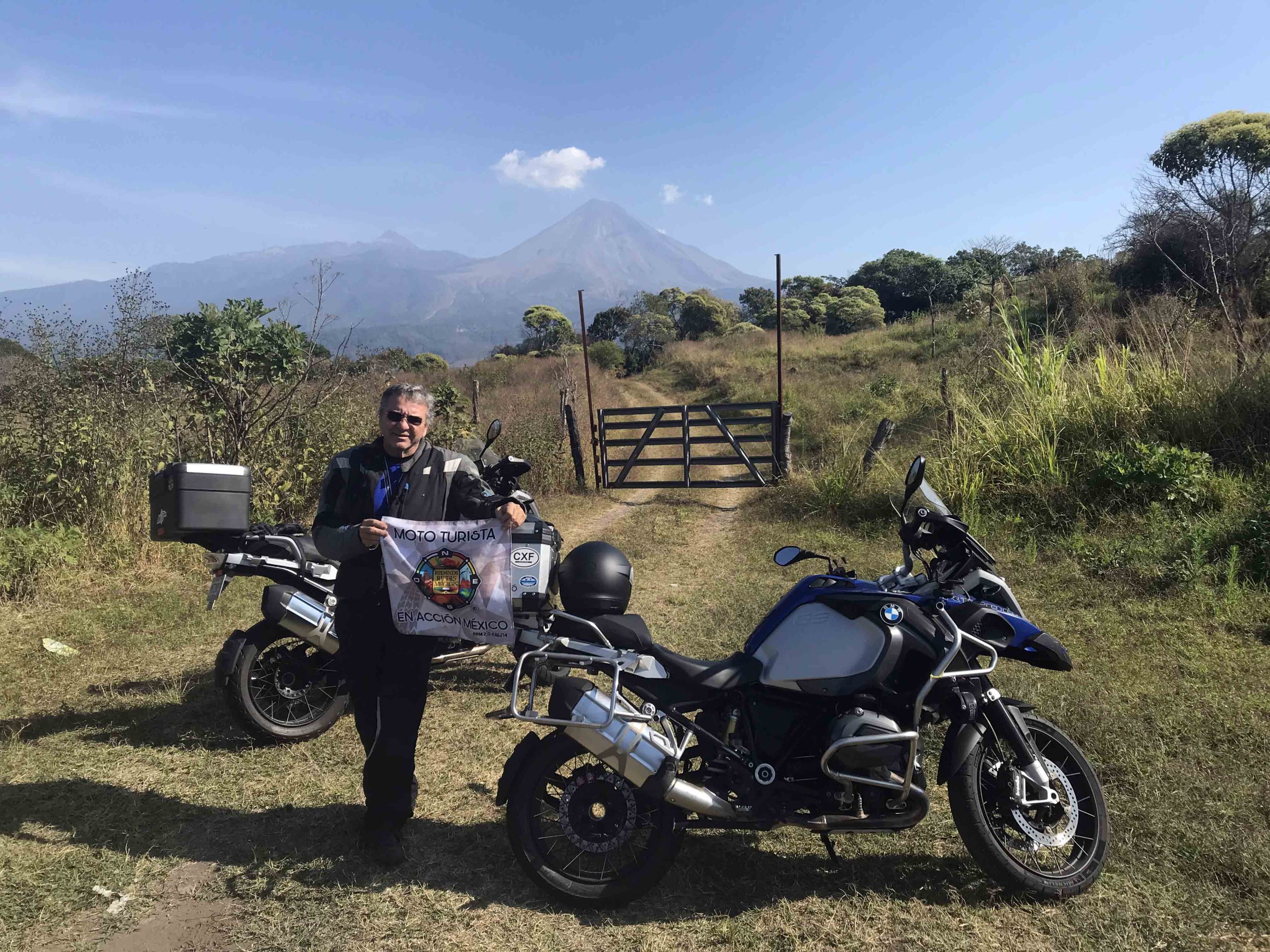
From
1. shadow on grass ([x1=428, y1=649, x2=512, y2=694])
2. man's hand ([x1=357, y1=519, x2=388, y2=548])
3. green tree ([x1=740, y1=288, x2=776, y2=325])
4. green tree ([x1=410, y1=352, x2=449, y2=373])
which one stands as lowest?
shadow on grass ([x1=428, y1=649, x2=512, y2=694])

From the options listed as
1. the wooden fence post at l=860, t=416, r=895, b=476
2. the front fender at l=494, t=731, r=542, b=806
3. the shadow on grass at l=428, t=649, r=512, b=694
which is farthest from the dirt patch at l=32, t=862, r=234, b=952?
the wooden fence post at l=860, t=416, r=895, b=476

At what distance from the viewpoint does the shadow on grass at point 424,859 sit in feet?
9.19

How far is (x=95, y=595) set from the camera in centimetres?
634

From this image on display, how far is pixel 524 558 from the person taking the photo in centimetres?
284

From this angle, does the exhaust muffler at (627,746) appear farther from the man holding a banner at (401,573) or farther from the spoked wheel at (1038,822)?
the spoked wheel at (1038,822)

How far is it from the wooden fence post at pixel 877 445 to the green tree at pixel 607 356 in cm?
2163

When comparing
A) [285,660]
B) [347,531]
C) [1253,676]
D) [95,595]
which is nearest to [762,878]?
[347,531]

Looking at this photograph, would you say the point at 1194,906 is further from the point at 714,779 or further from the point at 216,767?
the point at 216,767

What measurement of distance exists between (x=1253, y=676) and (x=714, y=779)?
3.67m

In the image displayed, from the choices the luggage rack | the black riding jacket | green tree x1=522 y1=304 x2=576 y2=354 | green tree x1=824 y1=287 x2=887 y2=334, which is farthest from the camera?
green tree x1=522 y1=304 x2=576 y2=354

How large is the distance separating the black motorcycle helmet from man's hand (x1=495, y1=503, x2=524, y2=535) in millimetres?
238

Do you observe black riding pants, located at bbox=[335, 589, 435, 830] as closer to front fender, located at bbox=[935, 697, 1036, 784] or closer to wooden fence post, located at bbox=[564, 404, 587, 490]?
front fender, located at bbox=[935, 697, 1036, 784]

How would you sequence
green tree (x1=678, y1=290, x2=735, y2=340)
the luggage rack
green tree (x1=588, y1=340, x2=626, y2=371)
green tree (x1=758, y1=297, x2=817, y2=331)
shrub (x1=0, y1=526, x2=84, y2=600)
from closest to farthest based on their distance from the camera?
the luggage rack < shrub (x1=0, y1=526, x2=84, y2=600) < green tree (x1=588, y1=340, x2=626, y2=371) < green tree (x1=758, y1=297, x2=817, y2=331) < green tree (x1=678, y1=290, x2=735, y2=340)

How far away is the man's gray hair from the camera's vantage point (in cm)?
297
